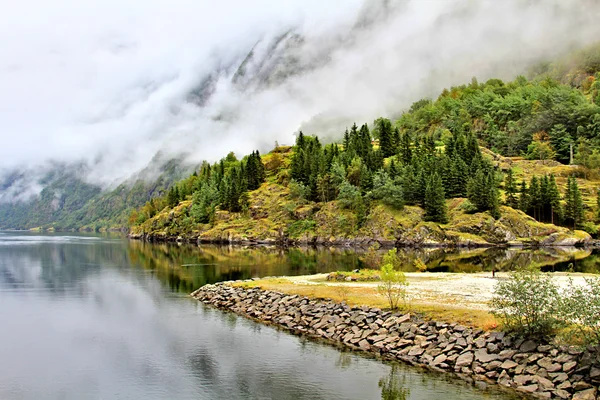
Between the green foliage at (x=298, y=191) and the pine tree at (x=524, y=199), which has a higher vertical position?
the green foliage at (x=298, y=191)

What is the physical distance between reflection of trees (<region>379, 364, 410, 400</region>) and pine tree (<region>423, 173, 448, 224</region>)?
128 m

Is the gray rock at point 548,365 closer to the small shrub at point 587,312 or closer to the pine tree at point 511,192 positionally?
the small shrub at point 587,312

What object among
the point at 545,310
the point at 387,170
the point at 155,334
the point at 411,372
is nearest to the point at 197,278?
the point at 155,334

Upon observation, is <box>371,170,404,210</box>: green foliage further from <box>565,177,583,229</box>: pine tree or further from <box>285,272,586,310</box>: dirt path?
<box>285,272,586,310</box>: dirt path

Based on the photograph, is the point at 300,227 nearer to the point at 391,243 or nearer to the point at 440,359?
the point at 391,243

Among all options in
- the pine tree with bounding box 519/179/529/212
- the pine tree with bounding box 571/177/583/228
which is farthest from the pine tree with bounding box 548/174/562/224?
the pine tree with bounding box 519/179/529/212

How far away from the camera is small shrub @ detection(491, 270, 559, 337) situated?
27062 millimetres

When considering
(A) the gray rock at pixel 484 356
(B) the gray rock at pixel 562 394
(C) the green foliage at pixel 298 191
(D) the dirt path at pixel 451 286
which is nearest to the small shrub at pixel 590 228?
(C) the green foliage at pixel 298 191

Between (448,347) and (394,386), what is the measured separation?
5.86 meters

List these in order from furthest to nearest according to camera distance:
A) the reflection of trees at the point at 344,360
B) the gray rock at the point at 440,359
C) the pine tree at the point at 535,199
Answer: the pine tree at the point at 535,199 → the reflection of trees at the point at 344,360 → the gray rock at the point at 440,359

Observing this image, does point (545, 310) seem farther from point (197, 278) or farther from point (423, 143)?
point (423, 143)

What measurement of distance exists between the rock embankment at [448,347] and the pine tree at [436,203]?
4459 inches

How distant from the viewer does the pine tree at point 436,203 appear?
151 metres

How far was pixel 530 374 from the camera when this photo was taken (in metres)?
25.6
